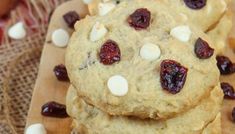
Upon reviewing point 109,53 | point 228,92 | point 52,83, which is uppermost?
point 109,53

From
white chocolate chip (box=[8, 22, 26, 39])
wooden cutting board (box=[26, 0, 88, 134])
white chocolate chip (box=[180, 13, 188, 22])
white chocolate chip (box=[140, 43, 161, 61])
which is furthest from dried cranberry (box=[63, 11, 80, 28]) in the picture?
white chocolate chip (box=[140, 43, 161, 61])

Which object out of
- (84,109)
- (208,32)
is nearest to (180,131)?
(84,109)

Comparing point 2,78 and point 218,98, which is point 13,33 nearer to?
point 2,78

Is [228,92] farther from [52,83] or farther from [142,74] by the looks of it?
[52,83]

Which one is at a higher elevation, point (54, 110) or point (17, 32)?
point (17, 32)

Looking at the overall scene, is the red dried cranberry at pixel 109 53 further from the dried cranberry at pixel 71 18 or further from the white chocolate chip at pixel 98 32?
the dried cranberry at pixel 71 18

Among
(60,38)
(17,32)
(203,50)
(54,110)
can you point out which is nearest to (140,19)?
(203,50)

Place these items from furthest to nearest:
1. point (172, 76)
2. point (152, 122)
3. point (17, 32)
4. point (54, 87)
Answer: point (17, 32) → point (54, 87) → point (152, 122) → point (172, 76)
